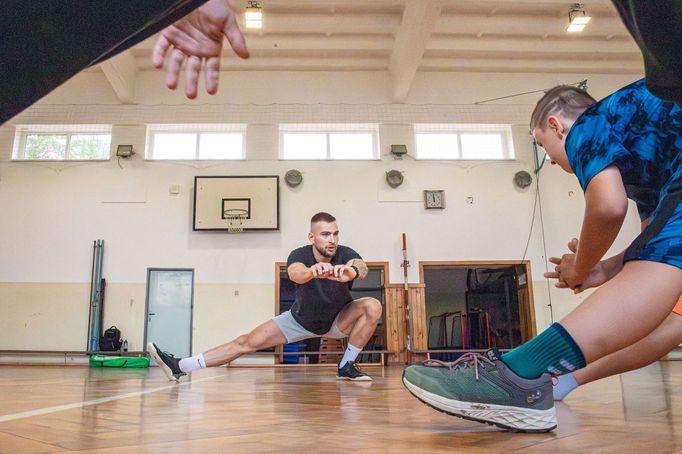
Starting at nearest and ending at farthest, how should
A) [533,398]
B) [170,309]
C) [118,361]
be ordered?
[533,398] → [118,361] → [170,309]

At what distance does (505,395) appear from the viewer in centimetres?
129

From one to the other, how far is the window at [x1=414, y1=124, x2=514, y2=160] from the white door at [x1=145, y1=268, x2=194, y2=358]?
5.28 metres

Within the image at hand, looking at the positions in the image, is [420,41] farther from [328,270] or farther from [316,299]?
[328,270]

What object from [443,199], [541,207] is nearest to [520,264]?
[541,207]

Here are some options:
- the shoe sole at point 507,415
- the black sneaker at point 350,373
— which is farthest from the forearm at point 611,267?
the black sneaker at point 350,373

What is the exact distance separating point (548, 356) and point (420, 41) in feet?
27.3

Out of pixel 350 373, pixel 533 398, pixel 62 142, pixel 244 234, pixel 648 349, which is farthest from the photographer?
pixel 62 142

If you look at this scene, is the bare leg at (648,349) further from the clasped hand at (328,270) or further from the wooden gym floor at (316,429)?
the clasped hand at (328,270)

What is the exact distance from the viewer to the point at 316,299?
3783mm

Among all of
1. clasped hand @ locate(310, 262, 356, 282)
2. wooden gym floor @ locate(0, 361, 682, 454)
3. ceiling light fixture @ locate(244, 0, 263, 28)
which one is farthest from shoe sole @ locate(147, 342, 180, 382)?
ceiling light fixture @ locate(244, 0, 263, 28)

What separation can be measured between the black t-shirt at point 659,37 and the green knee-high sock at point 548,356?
2.29 ft

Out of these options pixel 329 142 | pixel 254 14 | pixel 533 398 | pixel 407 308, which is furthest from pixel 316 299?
pixel 329 142

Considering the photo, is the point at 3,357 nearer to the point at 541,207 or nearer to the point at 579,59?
the point at 541,207

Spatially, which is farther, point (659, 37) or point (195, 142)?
point (195, 142)
